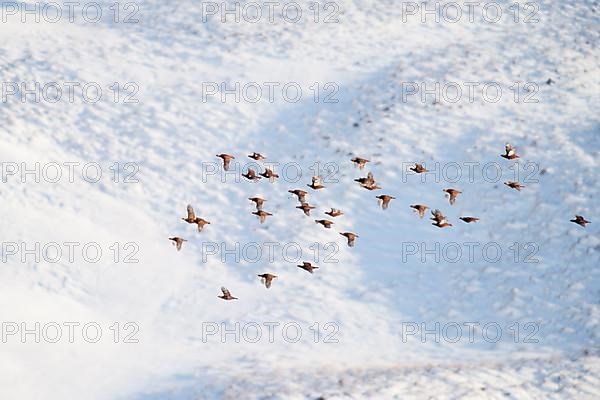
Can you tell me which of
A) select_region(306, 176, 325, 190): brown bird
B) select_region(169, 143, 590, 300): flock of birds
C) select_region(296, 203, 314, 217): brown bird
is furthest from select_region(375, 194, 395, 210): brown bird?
select_region(296, 203, 314, 217): brown bird

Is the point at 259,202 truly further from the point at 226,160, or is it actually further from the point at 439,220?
the point at 439,220

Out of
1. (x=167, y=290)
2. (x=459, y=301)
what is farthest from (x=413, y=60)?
(x=167, y=290)

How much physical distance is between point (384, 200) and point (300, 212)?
219 cm

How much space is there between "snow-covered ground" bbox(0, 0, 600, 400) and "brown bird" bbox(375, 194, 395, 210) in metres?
0.24

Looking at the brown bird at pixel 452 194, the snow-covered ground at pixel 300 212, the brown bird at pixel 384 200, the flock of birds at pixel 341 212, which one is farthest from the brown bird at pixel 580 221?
the brown bird at pixel 384 200

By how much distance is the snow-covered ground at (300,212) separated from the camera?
13.4m

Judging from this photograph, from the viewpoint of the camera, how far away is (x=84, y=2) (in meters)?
25.4

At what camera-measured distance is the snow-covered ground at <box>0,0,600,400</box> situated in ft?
43.9

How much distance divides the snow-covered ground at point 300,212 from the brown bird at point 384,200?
0.24 meters

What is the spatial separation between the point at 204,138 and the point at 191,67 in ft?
12.8

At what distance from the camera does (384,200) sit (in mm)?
16656

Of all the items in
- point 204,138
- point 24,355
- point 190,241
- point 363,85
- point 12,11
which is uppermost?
point 12,11

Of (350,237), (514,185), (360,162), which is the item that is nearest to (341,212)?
(350,237)

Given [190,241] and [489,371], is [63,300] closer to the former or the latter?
[190,241]
